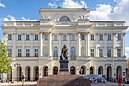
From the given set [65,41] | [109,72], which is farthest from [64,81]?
[109,72]

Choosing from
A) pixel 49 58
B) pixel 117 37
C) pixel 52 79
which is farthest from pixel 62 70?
pixel 117 37

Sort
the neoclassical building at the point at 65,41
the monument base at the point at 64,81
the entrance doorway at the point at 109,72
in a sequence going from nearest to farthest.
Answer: the monument base at the point at 64,81
the neoclassical building at the point at 65,41
the entrance doorway at the point at 109,72

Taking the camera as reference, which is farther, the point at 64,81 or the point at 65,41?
the point at 65,41

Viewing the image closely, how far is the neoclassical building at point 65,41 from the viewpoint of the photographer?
81438mm

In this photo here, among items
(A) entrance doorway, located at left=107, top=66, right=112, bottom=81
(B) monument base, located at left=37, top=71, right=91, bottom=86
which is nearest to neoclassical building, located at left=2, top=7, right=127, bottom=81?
(A) entrance doorway, located at left=107, top=66, right=112, bottom=81

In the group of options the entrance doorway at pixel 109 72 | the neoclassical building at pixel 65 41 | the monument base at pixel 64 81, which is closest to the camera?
the monument base at pixel 64 81

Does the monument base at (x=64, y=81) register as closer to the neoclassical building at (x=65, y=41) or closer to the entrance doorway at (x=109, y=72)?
the neoclassical building at (x=65, y=41)

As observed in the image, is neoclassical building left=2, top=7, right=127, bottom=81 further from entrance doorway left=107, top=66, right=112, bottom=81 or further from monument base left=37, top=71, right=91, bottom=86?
monument base left=37, top=71, right=91, bottom=86

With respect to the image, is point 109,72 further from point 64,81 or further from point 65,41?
point 64,81

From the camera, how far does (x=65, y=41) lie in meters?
83.2

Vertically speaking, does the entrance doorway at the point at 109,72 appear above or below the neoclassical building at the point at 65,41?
below

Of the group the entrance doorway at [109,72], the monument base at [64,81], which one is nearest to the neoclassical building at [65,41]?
the entrance doorway at [109,72]

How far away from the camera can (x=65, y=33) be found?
82.7 m

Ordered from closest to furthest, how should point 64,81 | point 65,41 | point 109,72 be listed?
1. point 64,81
2. point 65,41
3. point 109,72
